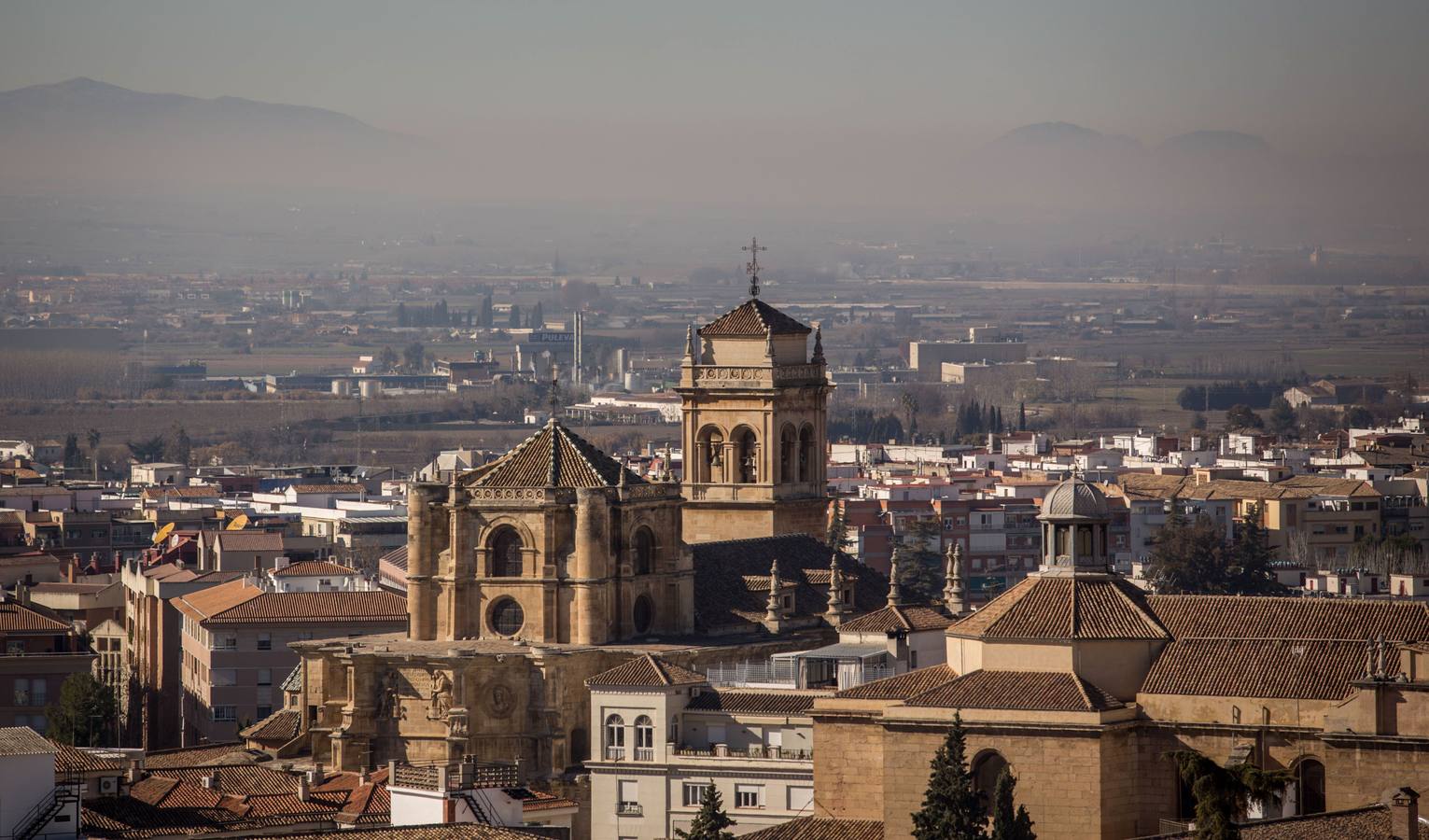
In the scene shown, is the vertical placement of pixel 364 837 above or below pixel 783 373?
below

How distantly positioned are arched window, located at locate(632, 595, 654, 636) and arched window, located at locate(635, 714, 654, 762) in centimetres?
696

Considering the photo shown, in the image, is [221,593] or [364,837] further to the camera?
[221,593]

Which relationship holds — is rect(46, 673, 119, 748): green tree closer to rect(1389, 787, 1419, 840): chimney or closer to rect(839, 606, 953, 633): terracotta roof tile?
rect(839, 606, 953, 633): terracotta roof tile

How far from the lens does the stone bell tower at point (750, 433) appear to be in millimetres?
85438

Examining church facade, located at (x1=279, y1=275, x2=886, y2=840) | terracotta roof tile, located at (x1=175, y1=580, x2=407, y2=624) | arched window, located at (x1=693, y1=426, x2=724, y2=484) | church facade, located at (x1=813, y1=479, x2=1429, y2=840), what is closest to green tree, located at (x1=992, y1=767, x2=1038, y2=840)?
church facade, located at (x1=813, y1=479, x2=1429, y2=840)

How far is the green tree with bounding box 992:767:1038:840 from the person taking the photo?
178 ft

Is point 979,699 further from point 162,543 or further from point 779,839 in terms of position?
point 162,543

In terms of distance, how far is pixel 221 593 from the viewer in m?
97.1

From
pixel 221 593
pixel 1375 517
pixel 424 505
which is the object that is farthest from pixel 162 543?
pixel 424 505

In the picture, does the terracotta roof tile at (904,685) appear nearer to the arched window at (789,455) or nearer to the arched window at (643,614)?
the arched window at (643,614)

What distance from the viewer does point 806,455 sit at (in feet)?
285

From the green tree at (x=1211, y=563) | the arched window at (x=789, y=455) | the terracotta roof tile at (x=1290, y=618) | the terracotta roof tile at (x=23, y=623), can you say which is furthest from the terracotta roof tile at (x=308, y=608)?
the terracotta roof tile at (x=1290, y=618)

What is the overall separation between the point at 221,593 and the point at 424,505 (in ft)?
80.3

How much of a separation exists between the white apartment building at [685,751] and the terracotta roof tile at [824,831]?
164 inches
